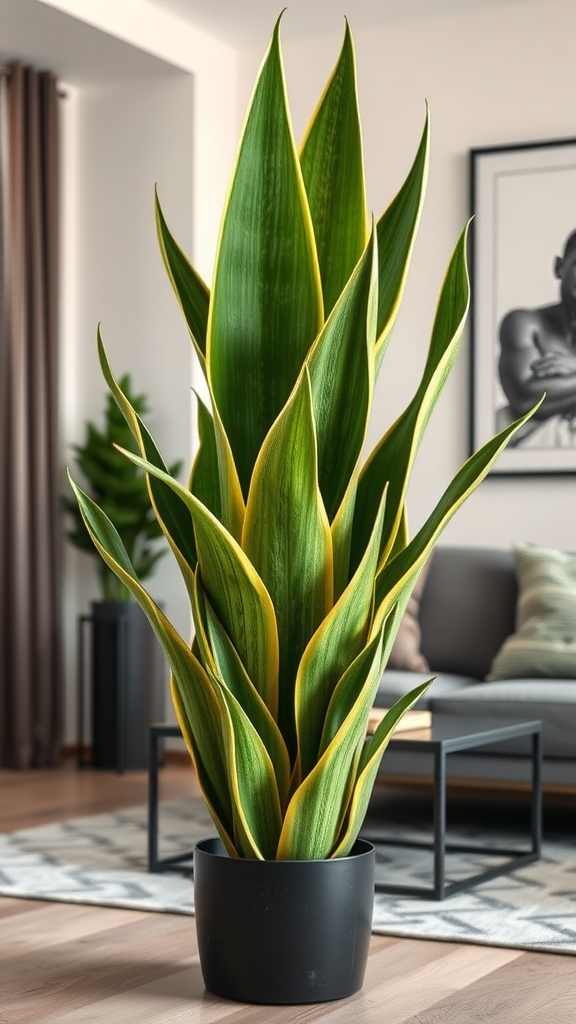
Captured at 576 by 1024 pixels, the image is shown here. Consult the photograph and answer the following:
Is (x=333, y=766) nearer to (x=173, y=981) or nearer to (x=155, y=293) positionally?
(x=173, y=981)

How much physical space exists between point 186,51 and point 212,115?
0.28 meters

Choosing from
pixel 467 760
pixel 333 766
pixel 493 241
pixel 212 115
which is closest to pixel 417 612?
pixel 467 760

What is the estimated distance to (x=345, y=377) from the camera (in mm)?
2148

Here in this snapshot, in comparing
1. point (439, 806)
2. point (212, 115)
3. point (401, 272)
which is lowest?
point (439, 806)

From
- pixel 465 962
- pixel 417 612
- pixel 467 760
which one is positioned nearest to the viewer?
pixel 465 962

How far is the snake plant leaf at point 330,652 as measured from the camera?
6.82ft

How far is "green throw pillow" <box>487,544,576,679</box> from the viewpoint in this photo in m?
4.12

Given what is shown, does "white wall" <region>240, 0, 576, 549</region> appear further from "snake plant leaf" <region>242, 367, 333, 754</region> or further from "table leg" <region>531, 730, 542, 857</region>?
"snake plant leaf" <region>242, 367, 333, 754</region>

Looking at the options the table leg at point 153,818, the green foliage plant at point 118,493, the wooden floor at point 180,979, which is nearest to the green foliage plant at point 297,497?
the wooden floor at point 180,979

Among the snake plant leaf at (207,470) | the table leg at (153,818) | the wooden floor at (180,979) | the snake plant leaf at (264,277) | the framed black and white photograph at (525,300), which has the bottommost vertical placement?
the wooden floor at (180,979)

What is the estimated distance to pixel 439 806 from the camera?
3.01 meters

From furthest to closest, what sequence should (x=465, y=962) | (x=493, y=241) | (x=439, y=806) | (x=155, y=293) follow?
(x=155, y=293), (x=493, y=241), (x=439, y=806), (x=465, y=962)

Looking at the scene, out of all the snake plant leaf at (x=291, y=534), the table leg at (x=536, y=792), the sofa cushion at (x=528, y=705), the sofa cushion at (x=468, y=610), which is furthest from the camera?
the sofa cushion at (x=468, y=610)

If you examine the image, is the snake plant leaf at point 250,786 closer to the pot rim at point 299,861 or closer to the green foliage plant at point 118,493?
the pot rim at point 299,861
